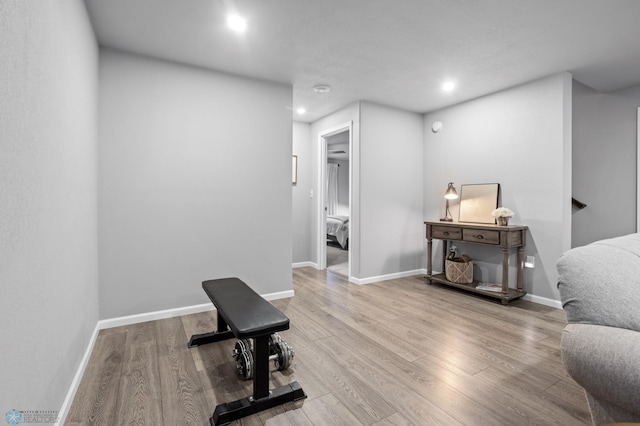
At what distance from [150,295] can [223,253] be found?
73cm

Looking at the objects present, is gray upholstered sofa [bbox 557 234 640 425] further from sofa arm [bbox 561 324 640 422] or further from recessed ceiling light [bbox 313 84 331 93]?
recessed ceiling light [bbox 313 84 331 93]

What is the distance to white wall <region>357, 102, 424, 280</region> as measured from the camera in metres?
4.12

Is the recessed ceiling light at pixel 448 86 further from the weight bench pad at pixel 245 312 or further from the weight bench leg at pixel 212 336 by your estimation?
the weight bench leg at pixel 212 336

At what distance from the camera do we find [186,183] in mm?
2938

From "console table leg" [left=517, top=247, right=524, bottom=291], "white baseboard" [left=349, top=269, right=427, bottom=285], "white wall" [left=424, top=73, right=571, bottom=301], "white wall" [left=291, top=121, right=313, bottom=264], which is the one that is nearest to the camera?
"white wall" [left=424, top=73, right=571, bottom=301]

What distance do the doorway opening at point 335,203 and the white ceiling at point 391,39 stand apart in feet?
4.50

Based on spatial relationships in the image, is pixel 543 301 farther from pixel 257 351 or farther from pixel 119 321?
pixel 119 321

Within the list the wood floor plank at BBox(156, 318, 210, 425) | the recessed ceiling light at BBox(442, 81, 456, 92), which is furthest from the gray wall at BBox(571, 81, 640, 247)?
the wood floor plank at BBox(156, 318, 210, 425)

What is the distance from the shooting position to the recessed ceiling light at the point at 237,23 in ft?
7.26

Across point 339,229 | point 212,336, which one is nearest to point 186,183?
point 212,336

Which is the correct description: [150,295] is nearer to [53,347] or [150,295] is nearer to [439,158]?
[53,347]

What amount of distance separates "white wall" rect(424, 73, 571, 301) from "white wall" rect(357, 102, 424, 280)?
0.53m

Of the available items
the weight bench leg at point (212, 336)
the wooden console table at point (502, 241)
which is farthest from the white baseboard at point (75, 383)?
the wooden console table at point (502, 241)

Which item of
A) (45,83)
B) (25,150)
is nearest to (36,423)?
Result: (25,150)
